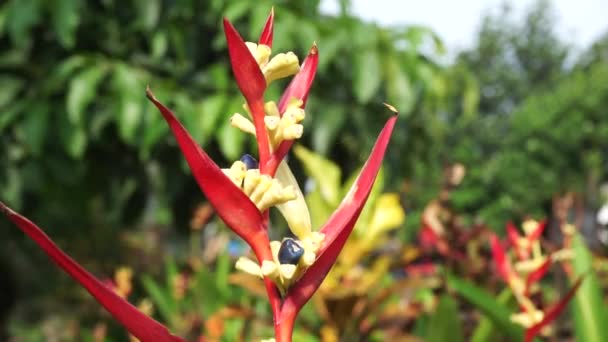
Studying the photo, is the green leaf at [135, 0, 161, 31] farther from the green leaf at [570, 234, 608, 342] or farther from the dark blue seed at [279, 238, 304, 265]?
the dark blue seed at [279, 238, 304, 265]

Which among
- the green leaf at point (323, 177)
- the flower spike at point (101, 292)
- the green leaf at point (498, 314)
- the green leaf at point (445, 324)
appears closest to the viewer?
the flower spike at point (101, 292)

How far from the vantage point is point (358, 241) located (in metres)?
1.52

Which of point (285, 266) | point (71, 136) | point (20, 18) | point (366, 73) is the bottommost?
point (71, 136)

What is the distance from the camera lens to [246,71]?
46cm

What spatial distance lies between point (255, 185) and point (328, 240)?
0.05 meters

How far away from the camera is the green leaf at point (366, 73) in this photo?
109 inches

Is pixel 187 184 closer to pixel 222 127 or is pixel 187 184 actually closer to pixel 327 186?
pixel 222 127

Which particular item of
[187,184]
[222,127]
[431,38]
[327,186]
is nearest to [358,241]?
[327,186]

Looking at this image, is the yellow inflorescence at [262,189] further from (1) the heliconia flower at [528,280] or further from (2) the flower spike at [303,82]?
(1) the heliconia flower at [528,280]

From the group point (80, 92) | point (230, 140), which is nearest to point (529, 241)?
point (230, 140)

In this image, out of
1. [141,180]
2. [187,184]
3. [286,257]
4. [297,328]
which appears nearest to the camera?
[286,257]

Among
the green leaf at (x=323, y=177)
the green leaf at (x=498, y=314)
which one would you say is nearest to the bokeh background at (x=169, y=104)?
the green leaf at (x=323, y=177)

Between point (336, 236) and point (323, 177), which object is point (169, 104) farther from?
point (336, 236)

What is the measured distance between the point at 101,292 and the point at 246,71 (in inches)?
5.7
